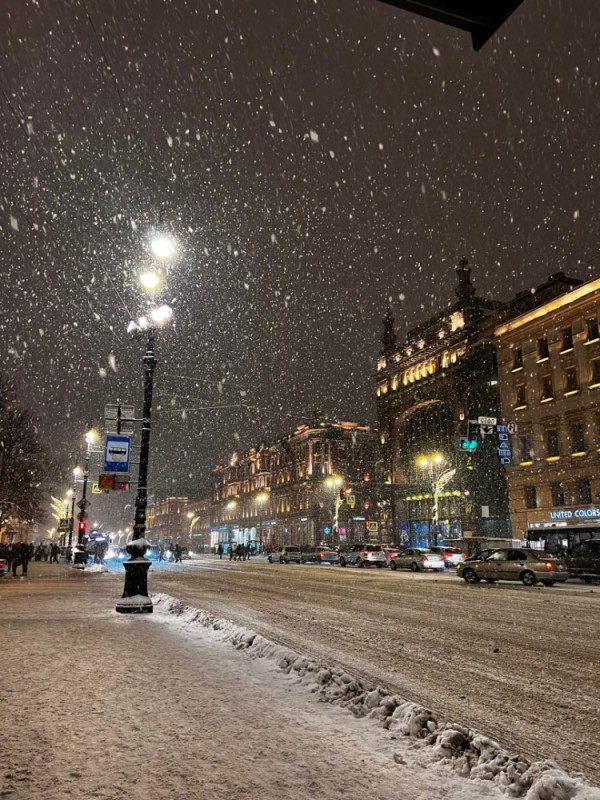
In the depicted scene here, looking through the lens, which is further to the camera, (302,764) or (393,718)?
(393,718)

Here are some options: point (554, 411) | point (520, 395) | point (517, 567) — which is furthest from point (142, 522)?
point (520, 395)

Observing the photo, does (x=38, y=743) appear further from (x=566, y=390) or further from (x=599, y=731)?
(x=566, y=390)

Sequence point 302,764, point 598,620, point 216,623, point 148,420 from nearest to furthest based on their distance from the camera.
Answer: point 302,764
point 216,623
point 598,620
point 148,420

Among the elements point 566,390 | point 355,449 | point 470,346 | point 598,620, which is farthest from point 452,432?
point 598,620

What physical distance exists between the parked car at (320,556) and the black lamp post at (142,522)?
37.2 meters

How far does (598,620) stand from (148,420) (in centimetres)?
1069

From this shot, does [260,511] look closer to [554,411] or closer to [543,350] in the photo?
[543,350]

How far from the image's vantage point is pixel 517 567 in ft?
76.9

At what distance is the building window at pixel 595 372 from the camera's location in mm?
39250

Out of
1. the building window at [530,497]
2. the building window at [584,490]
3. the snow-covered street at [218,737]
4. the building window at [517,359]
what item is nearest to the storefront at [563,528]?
the building window at [584,490]

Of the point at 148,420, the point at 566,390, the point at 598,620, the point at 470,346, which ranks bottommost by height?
the point at 598,620

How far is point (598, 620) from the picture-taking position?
38.9ft

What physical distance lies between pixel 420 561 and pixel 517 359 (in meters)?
18.8

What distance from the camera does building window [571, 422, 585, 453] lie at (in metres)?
40.2
